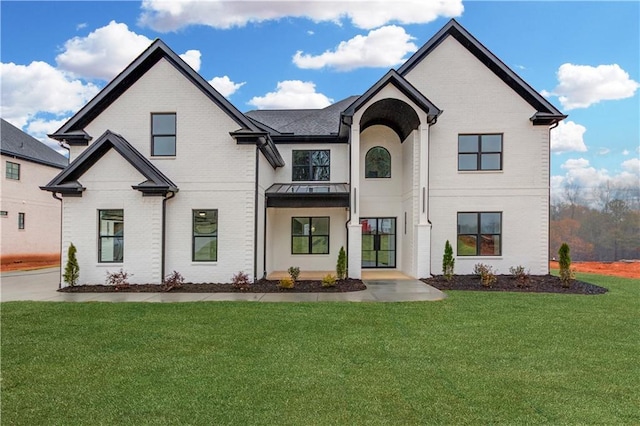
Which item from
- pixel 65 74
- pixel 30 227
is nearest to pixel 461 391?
pixel 30 227

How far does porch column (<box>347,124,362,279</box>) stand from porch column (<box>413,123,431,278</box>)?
2.36 m

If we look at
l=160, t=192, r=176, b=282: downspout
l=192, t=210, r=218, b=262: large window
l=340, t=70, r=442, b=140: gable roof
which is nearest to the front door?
l=340, t=70, r=442, b=140: gable roof

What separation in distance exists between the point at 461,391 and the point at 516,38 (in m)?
16.4

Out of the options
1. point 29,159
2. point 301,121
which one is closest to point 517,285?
point 301,121

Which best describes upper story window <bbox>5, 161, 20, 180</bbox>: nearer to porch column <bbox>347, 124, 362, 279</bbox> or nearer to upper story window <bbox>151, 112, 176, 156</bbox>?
upper story window <bbox>151, 112, 176, 156</bbox>

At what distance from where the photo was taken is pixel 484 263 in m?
15.6

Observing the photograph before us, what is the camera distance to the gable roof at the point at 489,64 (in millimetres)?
15523

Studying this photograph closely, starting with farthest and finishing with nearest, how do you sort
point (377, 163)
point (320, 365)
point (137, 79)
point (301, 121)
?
1. point (301, 121)
2. point (377, 163)
3. point (137, 79)
4. point (320, 365)

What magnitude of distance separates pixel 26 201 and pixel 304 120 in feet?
65.9

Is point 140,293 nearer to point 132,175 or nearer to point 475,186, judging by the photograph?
point 132,175

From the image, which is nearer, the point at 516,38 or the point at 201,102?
the point at 201,102

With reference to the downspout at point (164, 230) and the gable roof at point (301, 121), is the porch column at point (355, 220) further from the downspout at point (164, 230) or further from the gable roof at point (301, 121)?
the downspout at point (164, 230)

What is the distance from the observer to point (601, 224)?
105 ft

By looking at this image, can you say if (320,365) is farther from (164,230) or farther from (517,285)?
(517,285)
